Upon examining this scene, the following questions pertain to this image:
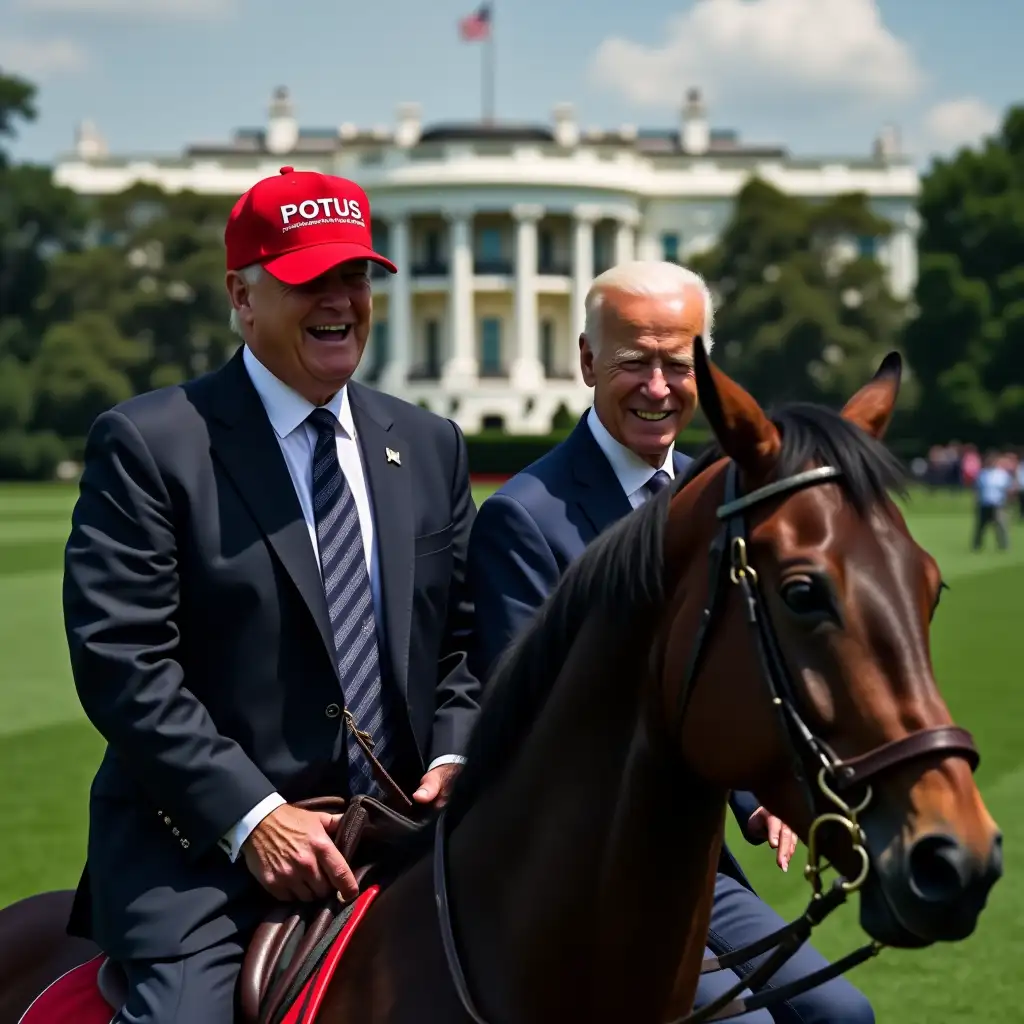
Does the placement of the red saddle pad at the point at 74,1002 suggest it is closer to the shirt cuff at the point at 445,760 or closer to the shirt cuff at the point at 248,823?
the shirt cuff at the point at 248,823

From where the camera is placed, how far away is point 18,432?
66938 millimetres

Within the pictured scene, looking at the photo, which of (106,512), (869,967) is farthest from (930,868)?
(869,967)

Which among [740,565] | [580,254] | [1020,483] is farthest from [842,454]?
[580,254]

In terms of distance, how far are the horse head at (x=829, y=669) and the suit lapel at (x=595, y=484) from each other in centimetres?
109

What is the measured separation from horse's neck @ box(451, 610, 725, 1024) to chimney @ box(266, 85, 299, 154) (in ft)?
358

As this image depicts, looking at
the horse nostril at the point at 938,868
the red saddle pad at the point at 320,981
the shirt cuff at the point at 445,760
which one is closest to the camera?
the horse nostril at the point at 938,868

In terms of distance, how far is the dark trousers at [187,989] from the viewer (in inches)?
129

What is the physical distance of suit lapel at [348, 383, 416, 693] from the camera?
371cm

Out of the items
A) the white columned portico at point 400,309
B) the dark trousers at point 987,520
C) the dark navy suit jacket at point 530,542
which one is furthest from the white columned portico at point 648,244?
the dark navy suit jacket at point 530,542

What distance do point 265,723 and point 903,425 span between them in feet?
225

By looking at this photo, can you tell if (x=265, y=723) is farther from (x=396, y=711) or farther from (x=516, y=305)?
(x=516, y=305)

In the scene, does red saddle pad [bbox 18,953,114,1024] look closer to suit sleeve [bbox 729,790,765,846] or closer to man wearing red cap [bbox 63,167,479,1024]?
man wearing red cap [bbox 63,167,479,1024]

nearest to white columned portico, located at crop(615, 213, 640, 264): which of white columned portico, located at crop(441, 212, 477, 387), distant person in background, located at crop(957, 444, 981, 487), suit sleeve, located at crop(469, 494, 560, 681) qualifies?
white columned portico, located at crop(441, 212, 477, 387)

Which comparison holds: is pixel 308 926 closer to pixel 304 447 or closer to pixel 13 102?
pixel 304 447
